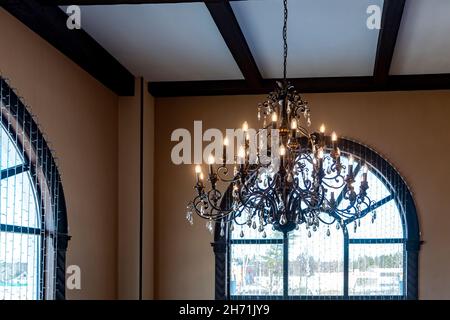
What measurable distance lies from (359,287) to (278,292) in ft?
2.38

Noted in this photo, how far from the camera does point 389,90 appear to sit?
6434 millimetres

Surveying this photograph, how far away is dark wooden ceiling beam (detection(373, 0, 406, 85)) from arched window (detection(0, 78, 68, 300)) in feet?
7.46

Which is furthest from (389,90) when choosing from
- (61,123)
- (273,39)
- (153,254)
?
(61,123)

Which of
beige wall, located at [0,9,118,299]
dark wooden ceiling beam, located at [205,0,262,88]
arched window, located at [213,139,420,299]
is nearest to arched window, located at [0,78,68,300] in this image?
beige wall, located at [0,9,118,299]

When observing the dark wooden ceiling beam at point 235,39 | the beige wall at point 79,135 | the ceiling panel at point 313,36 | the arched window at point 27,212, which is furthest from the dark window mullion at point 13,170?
the ceiling panel at point 313,36

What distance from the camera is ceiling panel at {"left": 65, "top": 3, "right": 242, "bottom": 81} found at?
4512mm

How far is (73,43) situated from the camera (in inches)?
189

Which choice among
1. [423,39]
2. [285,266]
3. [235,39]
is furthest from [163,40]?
[285,266]

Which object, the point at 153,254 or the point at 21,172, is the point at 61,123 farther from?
the point at 153,254

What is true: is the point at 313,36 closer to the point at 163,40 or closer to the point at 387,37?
the point at 387,37

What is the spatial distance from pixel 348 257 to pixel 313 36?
2.29m

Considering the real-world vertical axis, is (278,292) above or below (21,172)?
below

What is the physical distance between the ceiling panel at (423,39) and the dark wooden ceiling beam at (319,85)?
0.14 metres

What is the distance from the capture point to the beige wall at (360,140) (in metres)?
6.33
